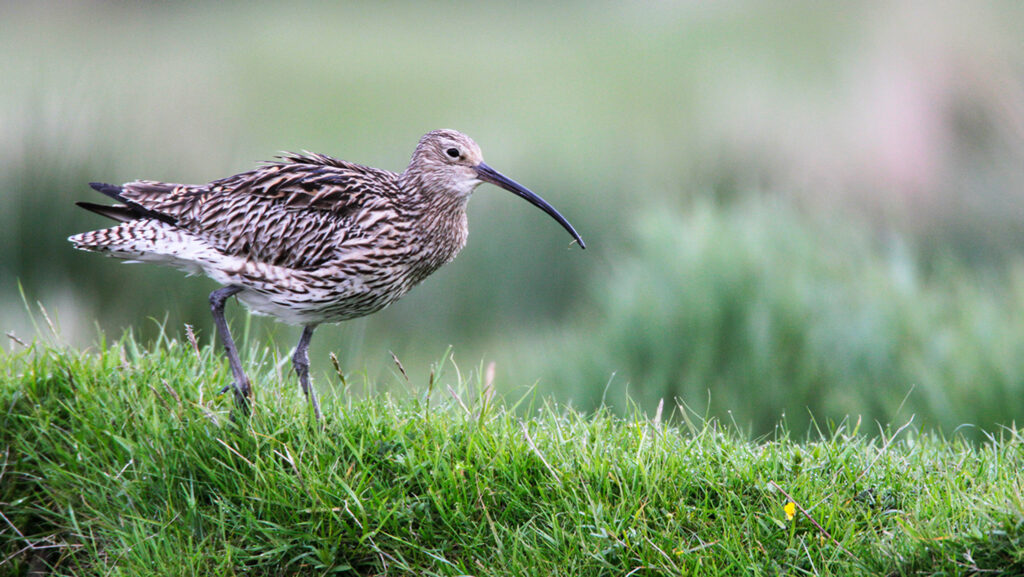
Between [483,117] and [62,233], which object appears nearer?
[62,233]

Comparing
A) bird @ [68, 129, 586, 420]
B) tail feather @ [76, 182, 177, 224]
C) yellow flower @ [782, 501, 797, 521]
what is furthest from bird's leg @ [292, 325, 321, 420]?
yellow flower @ [782, 501, 797, 521]

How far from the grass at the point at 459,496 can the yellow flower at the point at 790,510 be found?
0.03 metres

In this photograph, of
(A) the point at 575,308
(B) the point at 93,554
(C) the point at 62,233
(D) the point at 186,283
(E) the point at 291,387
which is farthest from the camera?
(A) the point at 575,308

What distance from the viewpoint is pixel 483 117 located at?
2566cm

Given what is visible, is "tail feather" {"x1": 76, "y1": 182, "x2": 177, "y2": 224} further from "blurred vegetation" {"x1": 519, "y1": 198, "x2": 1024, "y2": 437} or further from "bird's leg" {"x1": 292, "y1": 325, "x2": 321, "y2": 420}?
Result: "blurred vegetation" {"x1": 519, "y1": 198, "x2": 1024, "y2": 437}

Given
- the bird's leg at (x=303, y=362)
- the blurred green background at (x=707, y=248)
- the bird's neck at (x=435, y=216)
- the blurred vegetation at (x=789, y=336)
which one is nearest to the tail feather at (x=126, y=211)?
the blurred green background at (x=707, y=248)

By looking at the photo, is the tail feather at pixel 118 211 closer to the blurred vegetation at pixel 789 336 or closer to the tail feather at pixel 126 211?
the tail feather at pixel 126 211

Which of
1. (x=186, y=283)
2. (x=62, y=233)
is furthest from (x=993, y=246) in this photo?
(x=62, y=233)

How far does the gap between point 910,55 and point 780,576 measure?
9667 mm

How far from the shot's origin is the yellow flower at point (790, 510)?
14.6 feet

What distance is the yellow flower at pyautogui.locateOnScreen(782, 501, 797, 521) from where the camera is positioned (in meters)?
4.45

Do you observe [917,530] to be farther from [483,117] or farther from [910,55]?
[483,117]

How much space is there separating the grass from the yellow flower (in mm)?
34

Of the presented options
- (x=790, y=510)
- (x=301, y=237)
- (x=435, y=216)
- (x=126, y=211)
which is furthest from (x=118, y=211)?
(x=790, y=510)
